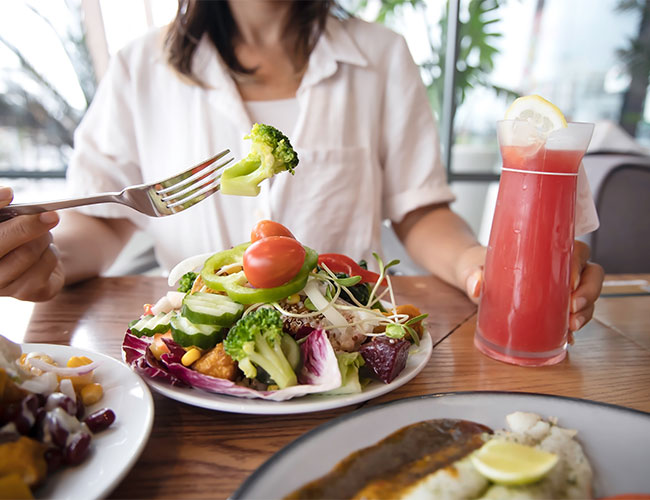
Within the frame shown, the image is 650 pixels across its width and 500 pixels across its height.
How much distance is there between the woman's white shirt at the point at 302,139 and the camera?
1.69 metres

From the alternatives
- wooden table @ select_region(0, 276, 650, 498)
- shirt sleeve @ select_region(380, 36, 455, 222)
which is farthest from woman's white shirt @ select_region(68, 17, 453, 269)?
wooden table @ select_region(0, 276, 650, 498)

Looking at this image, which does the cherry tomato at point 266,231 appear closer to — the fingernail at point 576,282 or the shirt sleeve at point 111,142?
the fingernail at point 576,282

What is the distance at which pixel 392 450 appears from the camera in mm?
533

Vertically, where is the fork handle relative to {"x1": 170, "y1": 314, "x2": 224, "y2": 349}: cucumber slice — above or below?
above

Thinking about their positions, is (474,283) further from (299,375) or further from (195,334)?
(195,334)

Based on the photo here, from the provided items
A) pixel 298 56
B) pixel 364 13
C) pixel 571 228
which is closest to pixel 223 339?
pixel 571 228

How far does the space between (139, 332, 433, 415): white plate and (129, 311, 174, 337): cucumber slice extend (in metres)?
0.11

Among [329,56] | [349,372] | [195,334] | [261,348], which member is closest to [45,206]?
[195,334]

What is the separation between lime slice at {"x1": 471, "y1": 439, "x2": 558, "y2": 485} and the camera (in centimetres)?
46

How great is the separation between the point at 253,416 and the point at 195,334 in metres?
0.15

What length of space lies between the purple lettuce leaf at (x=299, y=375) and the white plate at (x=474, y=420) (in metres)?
0.08

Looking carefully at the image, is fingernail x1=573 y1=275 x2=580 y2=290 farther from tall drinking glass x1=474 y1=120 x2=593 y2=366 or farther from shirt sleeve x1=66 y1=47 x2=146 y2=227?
shirt sleeve x1=66 y1=47 x2=146 y2=227

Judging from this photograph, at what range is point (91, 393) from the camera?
2.01 ft

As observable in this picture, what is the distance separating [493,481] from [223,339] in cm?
43
